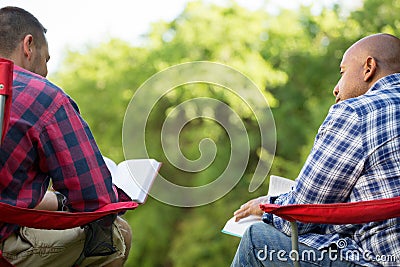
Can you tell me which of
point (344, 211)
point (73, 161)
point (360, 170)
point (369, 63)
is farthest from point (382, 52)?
point (73, 161)

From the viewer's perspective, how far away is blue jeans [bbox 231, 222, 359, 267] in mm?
1850

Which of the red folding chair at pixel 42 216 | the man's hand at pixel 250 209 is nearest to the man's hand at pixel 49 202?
the red folding chair at pixel 42 216

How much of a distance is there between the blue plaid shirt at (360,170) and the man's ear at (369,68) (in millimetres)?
201

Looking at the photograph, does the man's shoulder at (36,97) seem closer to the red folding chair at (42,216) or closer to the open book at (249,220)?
the red folding chair at (42,216)

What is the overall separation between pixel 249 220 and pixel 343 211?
1.59 ft

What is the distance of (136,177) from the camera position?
2264 mm

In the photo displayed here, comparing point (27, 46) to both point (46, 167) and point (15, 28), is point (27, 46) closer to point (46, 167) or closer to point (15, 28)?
point (15, 28)

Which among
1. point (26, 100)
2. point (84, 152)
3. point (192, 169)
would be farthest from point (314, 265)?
point (192, 169)

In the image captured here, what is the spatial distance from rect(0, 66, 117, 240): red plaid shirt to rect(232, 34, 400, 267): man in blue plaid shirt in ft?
1.54

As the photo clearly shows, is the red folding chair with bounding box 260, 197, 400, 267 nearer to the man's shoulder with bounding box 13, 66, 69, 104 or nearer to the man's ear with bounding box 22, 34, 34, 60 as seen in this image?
the man's shoulder with bounding box 13, 66, 69, 104

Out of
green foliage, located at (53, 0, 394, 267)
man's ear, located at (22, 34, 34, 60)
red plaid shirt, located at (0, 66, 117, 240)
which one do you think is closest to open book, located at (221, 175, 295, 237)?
red plaid shirt, located at (0, 66, 117, 240)

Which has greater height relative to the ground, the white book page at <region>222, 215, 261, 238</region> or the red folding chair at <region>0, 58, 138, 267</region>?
the red folding chair at <region>0, 58, 138, 267</region>

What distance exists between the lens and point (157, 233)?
1524 centimetres

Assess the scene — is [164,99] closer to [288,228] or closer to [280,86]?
[280,86]
